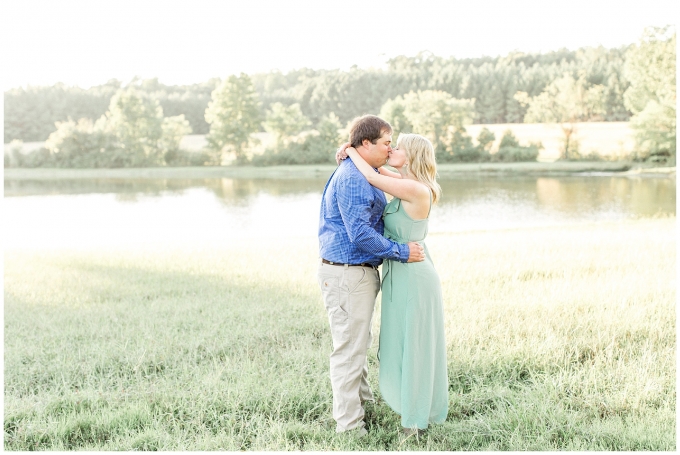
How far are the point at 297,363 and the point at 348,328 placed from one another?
1.23m

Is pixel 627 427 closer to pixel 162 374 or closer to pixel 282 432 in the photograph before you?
pixel 282 432

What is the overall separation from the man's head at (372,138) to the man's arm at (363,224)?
8.7 inches

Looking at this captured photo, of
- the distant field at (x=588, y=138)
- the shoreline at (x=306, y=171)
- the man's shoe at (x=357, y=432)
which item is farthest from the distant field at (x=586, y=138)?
the man's shoe at (x=357, y=432)

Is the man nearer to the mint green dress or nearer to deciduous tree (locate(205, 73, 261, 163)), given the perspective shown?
the mint green dress

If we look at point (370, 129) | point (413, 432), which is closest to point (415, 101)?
point (370, 129)

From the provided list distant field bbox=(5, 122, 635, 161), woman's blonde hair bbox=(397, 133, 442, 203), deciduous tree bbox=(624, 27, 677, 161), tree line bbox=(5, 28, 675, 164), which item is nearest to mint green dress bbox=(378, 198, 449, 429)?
woman's blonde hair bbox=(397, 133, 442, 203)

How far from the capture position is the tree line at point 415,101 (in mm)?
51438

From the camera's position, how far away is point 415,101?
184 feet

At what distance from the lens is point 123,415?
404 centimetres

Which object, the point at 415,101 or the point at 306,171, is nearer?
the point at 306,171

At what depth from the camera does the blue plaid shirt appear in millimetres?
3654

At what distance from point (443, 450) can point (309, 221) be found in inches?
860

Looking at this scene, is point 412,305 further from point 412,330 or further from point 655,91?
point 655,91

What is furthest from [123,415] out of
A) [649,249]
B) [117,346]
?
[649,249]
